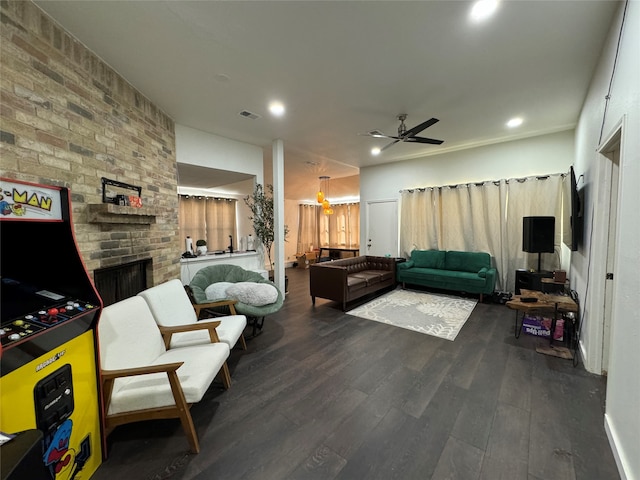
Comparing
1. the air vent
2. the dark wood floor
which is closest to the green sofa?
the dark wood floor

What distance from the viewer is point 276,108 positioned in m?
3.24

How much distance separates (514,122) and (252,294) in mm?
4414

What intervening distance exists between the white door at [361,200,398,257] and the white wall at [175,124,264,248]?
289 centimetres

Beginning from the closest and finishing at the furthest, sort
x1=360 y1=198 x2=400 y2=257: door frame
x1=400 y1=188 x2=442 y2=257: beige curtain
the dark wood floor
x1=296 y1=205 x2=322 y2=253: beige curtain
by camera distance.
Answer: the dark wood floor < x1=400 y1=188 x2=442 y2=257: beige curtain < x1=360 y1=198 x2=400 y2=257: door frame < x1=296 y1=205 x2=322 y2=253: beige curtain

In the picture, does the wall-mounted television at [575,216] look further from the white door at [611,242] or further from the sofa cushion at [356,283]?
the sofa cushion at [356,283]

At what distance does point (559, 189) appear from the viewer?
4129mm

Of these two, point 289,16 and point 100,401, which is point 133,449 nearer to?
Answer: point 100,401

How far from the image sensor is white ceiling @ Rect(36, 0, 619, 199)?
6.00ft

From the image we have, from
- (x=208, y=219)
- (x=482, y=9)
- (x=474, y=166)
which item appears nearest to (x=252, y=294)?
(x=482, y=9)

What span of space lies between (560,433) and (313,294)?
11.0ft

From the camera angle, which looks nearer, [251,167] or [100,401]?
[100,401]

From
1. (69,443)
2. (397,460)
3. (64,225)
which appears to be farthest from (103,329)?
(397,460)

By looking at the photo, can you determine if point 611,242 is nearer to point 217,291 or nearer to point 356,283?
point 356,283

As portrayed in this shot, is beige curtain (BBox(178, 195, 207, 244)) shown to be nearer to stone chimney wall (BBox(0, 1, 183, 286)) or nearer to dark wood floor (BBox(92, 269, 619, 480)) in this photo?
stone chimney wall (BBox(0, 1, 183, 286))
